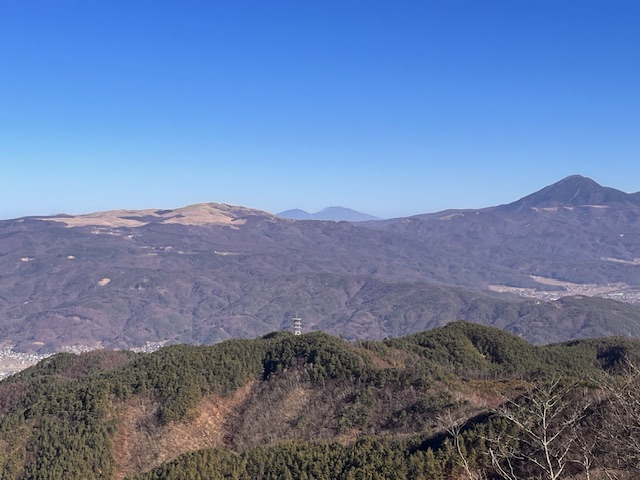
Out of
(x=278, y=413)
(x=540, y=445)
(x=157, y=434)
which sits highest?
(x=540, y=445)

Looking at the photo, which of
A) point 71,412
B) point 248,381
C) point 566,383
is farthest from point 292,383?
point 566,383

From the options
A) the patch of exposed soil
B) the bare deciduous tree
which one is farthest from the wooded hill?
the bare deciduous tree

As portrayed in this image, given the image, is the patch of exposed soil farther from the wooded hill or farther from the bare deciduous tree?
the bare deciduous tree

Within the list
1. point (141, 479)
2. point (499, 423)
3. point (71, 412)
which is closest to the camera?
point (499, 423)

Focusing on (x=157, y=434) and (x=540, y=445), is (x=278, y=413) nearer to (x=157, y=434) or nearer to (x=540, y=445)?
(x=157, y=434)

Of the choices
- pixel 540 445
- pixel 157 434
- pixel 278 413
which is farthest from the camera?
pixel 278 413

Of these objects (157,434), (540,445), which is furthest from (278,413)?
(540,445)

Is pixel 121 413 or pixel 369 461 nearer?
pixel 369 461

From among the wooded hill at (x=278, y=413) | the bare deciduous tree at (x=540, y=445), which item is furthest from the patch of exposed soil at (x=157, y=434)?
the bare deciduous tree at (x=540, y=445)

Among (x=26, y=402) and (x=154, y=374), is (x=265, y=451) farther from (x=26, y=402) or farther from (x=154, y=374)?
(x=26, y=402)
